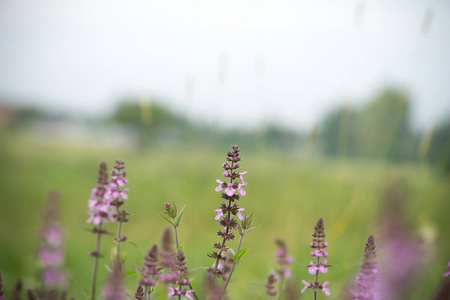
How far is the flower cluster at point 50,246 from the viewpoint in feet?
4.06

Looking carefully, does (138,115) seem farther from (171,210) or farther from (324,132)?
(171,210)

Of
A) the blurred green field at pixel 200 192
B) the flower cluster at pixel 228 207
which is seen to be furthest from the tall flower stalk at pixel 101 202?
the blurred green field at pixel 200 192

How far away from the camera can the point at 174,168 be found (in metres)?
4.61

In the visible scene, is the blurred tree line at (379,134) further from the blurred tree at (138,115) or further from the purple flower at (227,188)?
the purple flower at (227,188)

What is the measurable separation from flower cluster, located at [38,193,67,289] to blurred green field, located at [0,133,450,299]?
4.49 feet

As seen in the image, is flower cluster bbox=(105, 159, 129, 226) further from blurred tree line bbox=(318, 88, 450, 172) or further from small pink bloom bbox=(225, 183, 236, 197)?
blurred tree line bbox=(318, 88, 450, 172)

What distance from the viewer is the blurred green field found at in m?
3.30

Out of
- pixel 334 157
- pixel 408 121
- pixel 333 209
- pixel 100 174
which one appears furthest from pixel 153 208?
pixel 100 174

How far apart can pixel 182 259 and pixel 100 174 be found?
0.34 metres

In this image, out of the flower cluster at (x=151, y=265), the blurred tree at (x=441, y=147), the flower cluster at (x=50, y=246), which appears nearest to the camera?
the flower cluster at (x=151, y=265)

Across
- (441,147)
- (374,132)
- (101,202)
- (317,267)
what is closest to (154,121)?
(374,132)

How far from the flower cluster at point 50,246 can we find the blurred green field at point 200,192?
137cm

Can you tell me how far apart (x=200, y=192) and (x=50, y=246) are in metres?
2.43

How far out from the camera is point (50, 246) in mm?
1510
